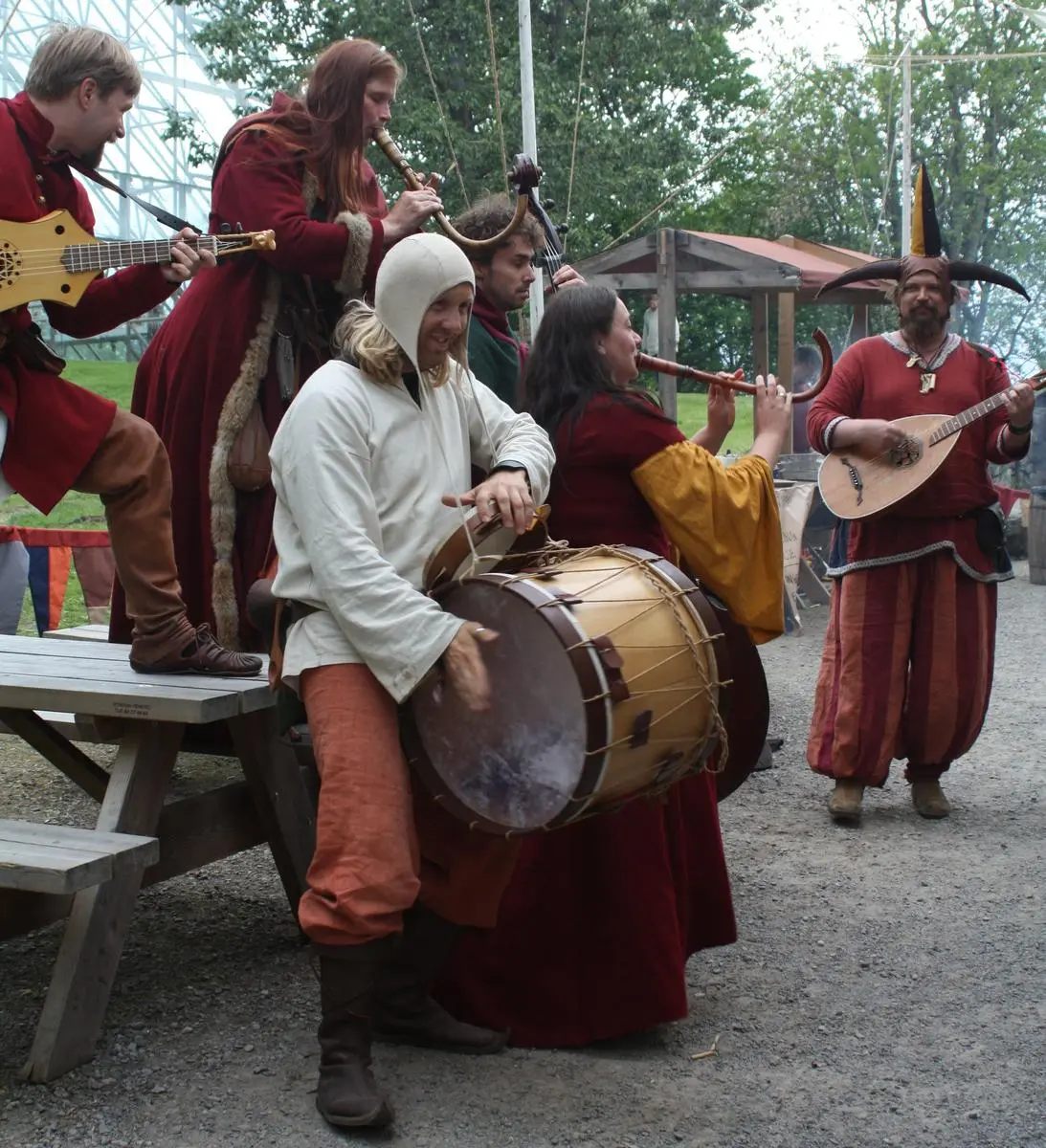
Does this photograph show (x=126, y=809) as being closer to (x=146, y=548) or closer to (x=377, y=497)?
(x=146, y=548)

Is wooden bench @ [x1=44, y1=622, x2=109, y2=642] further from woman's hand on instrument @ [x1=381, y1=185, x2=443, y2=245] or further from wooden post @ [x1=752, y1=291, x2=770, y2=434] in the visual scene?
wooden post @ [x1=752, y1=291, x2=770, y2=434]

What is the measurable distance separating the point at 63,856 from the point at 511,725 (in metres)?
0.88

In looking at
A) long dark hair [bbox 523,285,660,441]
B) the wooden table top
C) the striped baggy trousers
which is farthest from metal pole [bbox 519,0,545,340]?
the wooden table top

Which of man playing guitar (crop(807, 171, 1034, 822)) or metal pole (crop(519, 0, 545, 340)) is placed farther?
metal pole (crop(519, 0, 545, 340))

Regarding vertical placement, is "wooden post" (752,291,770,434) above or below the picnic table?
above

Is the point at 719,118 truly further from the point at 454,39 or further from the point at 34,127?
the point at 34,127

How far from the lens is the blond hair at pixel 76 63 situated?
323 centimetres

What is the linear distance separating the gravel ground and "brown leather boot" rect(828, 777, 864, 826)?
124mm

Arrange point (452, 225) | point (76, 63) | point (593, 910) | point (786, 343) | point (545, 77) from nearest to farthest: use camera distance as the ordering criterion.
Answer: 1. point (593, 910)
2. point (76, 63)
3. point (452, 225)
4. point (786, 343)
5. point (545, 77)

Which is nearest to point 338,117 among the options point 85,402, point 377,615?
point 85,402

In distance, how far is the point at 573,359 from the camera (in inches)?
127

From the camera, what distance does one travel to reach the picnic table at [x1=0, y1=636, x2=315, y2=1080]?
2.89 meters

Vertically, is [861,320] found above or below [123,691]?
above

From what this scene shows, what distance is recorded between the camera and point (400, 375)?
2.80m
